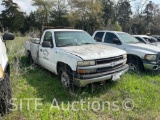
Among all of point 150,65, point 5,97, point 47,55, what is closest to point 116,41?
point 150,65

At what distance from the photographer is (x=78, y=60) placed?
3832 mm

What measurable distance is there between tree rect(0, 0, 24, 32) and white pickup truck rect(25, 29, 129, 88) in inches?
1400

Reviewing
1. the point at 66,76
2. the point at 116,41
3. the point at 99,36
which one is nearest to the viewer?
the point at 66,76

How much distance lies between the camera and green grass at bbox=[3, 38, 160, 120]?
10.9ft

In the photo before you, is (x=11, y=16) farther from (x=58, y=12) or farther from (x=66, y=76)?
(x=66, y=76)

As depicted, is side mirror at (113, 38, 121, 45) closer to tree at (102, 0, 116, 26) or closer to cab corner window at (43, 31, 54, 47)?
cab corner window at (43, 31, 54, 47)

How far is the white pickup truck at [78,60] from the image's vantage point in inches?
152

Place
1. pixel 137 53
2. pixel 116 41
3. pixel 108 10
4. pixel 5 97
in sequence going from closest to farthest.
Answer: pixel 5 97
pixel 137 53
pixel 116 41
pixel 108 10

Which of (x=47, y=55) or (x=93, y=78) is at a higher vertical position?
(x=47, y=55)

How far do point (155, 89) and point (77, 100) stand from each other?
2.35 m

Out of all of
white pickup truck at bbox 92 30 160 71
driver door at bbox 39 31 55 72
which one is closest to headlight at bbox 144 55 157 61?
white pickup truck at bbox 92 30 160 71

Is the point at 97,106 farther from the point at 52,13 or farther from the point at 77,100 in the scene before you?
the point at 52,13
